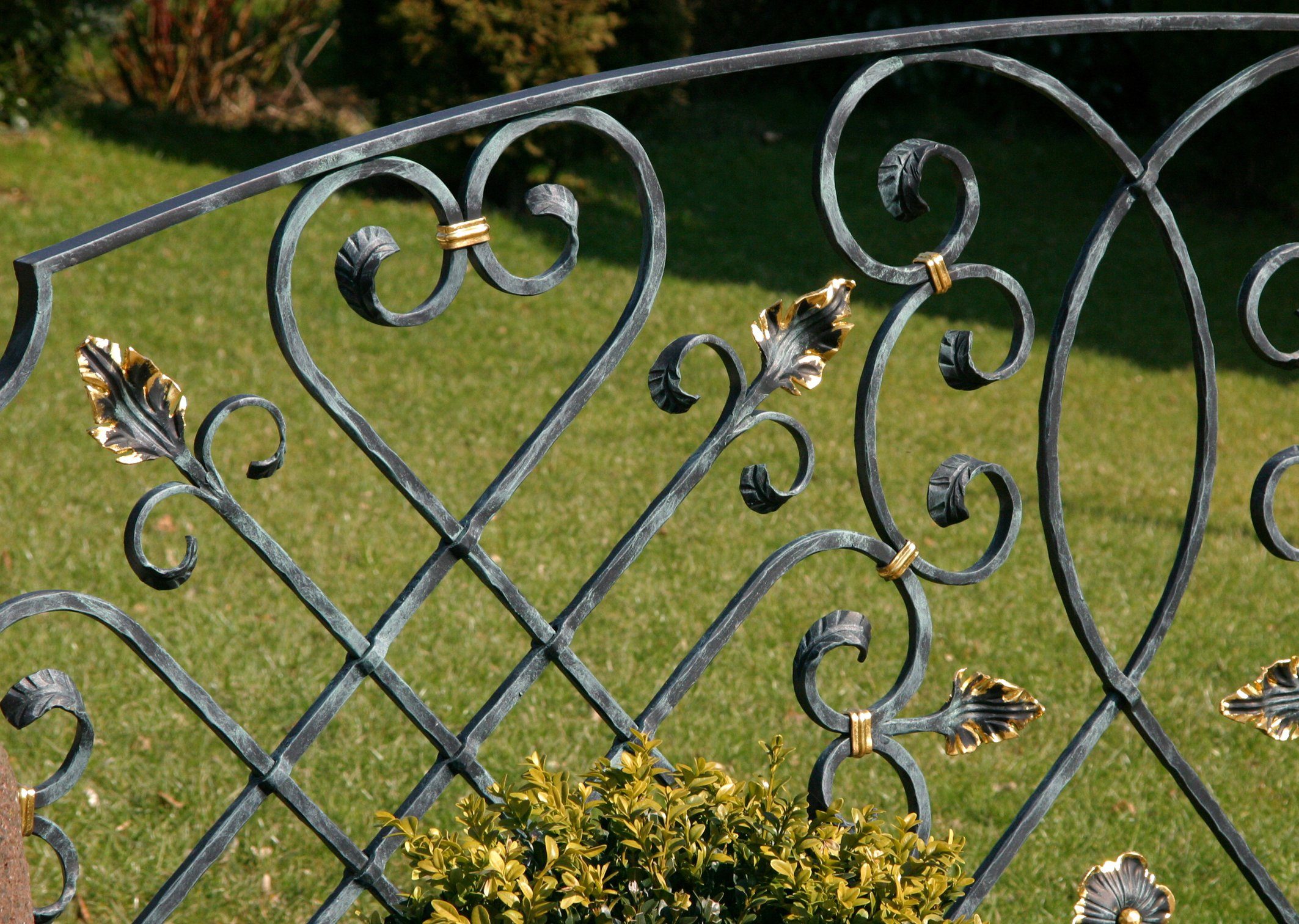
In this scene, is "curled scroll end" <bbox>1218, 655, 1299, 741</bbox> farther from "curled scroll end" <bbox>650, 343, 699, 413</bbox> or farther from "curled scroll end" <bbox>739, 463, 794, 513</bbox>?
"curled scroll end" <bbox>650, 343, 699, 413</bbox>

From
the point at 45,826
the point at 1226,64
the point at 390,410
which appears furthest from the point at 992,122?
the point at 45,826

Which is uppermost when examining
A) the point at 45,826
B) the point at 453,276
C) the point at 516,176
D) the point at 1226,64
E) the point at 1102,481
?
the point at 1226,64

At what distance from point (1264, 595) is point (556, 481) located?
296 cm

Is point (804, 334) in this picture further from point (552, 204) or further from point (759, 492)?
point (552, 204)

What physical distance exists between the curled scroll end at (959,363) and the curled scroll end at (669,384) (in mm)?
344

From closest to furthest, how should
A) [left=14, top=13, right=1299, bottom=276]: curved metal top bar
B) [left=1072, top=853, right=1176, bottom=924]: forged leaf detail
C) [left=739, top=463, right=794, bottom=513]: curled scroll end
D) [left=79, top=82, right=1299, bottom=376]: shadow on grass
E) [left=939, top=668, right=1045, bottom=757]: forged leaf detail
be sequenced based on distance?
[left=14, top=13, right=1299, bottom=276]: curved metal top bar < [left=739, top=463, right=794, bottom=513]: curled scroll end < [left=939, top=668, right=1045, bottom=757]: forged leaf detail < [left=1072, top=853, right=1176, bottom=924]: forged leaf detail < [left=79, top=82, right=1299, bottom=376]: shadow on grass

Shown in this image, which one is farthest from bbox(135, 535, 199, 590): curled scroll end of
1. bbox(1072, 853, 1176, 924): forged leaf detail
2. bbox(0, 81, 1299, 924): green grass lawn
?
bbox(0, 81, 1299, 924): green grass lawn

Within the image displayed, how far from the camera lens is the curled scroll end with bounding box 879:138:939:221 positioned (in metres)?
1.52

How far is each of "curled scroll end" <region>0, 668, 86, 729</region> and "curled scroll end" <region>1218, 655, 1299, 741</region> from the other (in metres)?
1.66

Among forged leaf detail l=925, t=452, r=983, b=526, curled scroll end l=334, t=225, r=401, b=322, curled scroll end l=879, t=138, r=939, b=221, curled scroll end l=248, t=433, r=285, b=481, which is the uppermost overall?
curled scroll end l=879, t=138, r=939, b=221

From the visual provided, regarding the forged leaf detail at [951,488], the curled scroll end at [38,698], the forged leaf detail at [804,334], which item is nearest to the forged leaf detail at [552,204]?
the forged leaf detail at [804,334]

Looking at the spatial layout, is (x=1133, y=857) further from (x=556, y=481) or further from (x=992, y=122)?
(x=992, y=122)

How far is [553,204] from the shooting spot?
4.71ft

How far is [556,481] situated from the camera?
546 centimetres
